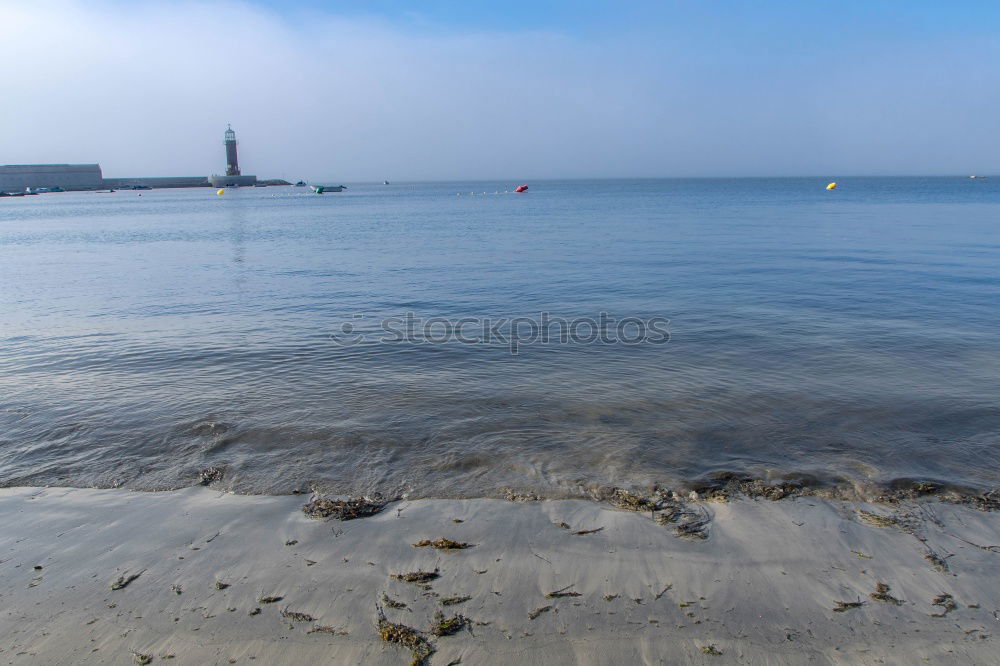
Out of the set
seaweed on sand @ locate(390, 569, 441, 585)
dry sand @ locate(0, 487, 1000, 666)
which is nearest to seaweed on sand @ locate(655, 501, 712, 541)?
dry sand @ locate(0, 487, 1000, 666)

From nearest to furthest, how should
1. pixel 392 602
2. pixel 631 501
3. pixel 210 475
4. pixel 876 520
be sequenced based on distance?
1. pixel 392 602
2. pixel 876 520
3. pixel 631 501
4. pixel 210 475

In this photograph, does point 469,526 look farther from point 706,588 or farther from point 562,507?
point 706,588

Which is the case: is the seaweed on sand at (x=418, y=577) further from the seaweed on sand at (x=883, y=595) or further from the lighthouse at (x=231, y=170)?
the lighthouse at (x=231, y=170)

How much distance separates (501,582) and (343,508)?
2.04 meters

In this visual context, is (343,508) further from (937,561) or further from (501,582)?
(937,561)

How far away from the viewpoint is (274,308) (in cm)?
1748

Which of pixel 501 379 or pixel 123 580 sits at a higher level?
pixel 123 580

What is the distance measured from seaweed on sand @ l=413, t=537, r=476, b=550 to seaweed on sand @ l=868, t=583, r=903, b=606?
320cm

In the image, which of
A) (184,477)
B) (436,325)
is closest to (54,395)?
(184,477)

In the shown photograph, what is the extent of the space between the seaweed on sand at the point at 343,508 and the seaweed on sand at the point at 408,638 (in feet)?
5.70

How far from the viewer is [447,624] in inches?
176

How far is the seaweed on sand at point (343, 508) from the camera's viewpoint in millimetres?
6148

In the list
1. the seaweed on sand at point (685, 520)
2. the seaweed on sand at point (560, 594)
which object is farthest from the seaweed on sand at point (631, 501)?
the seaweed on sand at point (560, 594)

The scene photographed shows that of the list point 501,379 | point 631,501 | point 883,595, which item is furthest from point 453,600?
point 501,379
